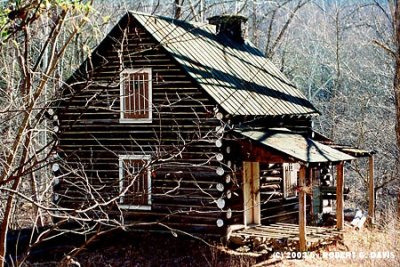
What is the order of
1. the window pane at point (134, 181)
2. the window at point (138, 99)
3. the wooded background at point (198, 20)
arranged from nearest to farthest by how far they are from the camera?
the wooded background at point (198, 20) < the window pane at point (134, 181) < the window at point (138, 99)

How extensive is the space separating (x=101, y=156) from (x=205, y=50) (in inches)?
162

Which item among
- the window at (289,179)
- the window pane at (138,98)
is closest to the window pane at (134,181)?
the window pane at (138,98)

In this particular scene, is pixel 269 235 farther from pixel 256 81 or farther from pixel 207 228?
pixel 256 81

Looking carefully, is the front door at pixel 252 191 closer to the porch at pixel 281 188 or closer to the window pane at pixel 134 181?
the porch at pixel 281 188

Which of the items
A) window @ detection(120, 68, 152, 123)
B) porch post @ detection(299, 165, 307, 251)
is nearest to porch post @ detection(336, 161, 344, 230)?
porch post @ detection(299, 165, 307, 251)

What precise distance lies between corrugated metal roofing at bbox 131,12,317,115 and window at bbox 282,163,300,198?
1.63 m

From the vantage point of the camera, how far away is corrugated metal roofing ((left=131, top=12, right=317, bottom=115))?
16.4 metres

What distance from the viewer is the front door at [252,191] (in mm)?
16969

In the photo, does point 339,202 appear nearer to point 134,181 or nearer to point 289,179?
point 289,179

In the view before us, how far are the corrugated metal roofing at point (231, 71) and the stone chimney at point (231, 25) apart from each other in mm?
361

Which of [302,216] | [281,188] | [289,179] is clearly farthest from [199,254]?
[289,179]

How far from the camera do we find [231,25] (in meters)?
21.6

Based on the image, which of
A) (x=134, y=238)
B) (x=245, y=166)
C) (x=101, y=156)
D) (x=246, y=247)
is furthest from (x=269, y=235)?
(x=101, y=156)

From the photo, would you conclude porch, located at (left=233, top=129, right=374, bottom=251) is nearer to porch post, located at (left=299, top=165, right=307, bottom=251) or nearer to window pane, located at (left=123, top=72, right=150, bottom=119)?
porch post, located at (left=299, top=165, right=307, bottom=251)
